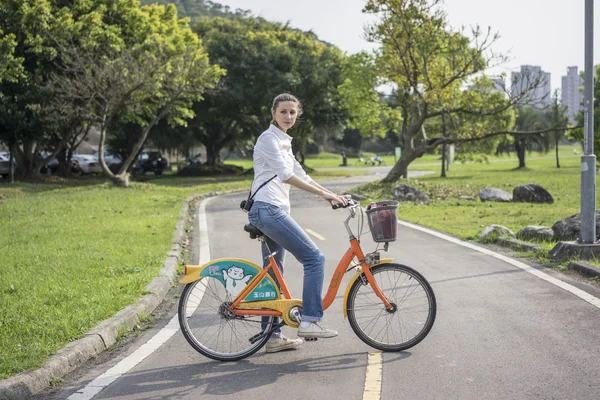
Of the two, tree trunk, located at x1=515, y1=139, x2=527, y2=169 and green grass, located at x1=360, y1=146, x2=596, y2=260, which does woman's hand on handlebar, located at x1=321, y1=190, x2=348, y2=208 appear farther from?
tree trunk, located at x1=515, y1=139, x2=527, y2=169

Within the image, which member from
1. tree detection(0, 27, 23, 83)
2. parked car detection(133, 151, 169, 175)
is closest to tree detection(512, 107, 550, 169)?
parked car detection(133, 151, 169, 175)

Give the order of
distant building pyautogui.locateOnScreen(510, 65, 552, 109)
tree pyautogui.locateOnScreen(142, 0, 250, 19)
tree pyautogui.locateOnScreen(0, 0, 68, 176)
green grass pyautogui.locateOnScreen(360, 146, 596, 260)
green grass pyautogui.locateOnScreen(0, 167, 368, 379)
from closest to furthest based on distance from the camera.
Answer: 1. green grass pyautogui.locateOnScreen(0, 167, 368, 379)
2. green grass pyautogui.locateOnScreen(360, 146, 596, 260)
3. distant building pyautogui.locateOnScreen(510, 65, 552, 109)
4. tree pyautogui.locateOnScreen(0, 0, 68, 176)
5. tree pyautogui.locateOnScreen(142, 0, 250, 19)

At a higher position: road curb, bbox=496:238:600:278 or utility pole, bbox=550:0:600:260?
utility pole, bbox=550:0:600:260

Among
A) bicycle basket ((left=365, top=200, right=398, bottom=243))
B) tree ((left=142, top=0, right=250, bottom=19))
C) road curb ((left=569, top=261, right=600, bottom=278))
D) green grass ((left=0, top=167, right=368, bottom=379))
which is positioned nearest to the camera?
bicycle basket ((left=365, top=200, right=398, bottom=243))

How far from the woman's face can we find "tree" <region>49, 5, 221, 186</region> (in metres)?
22.6

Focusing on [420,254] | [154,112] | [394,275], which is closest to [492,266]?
[420,254]

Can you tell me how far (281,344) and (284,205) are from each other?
3.73ft

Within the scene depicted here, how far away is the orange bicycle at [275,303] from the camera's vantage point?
5.89 m

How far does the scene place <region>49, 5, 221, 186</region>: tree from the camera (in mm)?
27859

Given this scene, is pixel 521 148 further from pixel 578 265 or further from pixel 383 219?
pixel 383 219

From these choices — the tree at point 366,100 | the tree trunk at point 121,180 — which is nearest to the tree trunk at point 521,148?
the tree at point 366,100

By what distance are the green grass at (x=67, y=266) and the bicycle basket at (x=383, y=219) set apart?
8.57ft

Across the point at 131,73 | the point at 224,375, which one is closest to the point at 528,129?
the point at 131,73

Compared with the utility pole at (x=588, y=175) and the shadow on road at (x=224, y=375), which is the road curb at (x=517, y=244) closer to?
the utility pole at (x=588, y=175)
